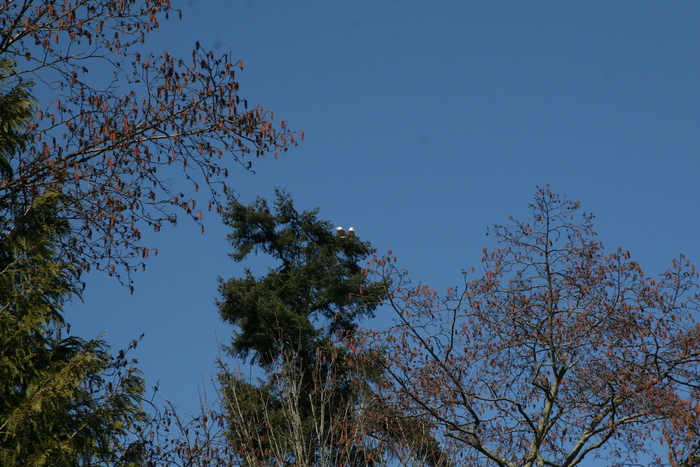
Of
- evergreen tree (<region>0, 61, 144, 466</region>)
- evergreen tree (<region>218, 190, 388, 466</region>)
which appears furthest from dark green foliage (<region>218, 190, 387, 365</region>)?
evergreen tree (<region>0, 61, 144, 466</region>)

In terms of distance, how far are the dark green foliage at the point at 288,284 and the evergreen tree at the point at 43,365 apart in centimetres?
817

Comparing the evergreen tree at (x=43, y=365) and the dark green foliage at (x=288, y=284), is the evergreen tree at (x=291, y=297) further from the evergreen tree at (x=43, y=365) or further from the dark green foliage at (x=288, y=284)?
the evergreen tree at (x=43, y=365)

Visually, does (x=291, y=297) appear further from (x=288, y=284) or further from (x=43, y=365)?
(x=43, y=365)

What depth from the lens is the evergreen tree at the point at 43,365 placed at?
877cm

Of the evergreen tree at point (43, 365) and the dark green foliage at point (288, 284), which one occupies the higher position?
the dark green foliage at point (288, 284)

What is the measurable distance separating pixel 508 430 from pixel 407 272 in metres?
2.62

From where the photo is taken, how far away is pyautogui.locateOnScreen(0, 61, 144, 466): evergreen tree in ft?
28.8

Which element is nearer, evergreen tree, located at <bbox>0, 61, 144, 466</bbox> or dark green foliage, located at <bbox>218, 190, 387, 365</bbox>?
→ evergreen tree, located at <bbox>0, 61, 144, 466</bbox>

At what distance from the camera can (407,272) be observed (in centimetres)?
1141

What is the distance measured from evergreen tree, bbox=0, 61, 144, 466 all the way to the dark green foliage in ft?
26.8

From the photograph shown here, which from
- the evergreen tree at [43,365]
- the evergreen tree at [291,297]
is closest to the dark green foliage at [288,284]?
the evergreen tree at [291,297]

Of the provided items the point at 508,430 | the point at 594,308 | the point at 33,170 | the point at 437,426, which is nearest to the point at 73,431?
the point at 33,170

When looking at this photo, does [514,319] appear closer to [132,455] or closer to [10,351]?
[132,455]

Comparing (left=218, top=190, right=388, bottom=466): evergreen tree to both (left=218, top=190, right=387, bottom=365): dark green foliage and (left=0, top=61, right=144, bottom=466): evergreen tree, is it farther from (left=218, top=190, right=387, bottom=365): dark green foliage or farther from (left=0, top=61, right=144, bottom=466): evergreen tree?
(left=0, top=61, right=144, bottom=466): evergreen tree
